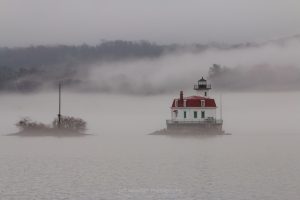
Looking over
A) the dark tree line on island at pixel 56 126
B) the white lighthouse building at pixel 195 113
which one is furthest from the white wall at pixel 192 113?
the dark tree line on island at pixel 56 126

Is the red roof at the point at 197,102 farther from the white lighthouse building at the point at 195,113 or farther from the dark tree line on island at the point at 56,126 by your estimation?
the dark tree line on island at the point at 56,126

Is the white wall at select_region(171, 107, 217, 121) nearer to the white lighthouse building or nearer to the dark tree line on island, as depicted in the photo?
the white lighthouse building

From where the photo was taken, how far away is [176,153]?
336 feet

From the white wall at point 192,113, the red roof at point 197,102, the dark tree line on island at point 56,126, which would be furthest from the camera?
the dark tree line on island at point 56,126

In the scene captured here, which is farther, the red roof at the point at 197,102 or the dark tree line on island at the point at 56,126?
the dark tree line on island at the point at 56,126

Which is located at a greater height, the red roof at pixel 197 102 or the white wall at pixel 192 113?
the red roof at pixel 197 102

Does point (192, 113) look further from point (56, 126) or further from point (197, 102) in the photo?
point (56, 126)

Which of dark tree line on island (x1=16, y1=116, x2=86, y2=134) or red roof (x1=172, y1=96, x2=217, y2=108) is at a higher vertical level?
red roof (x1=172, y1=96, x2=217, y2=108)

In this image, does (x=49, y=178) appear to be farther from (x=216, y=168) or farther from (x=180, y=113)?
(x=180, y=113)

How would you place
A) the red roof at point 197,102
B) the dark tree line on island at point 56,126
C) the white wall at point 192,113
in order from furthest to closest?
1. the dark tree line on island at point 56,126
2. the red roof at point 197,102
3. the white wall at point 192,113

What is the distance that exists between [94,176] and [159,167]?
12142 mm

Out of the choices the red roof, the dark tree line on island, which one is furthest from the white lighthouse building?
the dark tree line on island

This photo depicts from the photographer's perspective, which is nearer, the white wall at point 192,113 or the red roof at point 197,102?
the white wall at point 192,113

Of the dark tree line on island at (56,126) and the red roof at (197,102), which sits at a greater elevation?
the red roof at (197,102)
